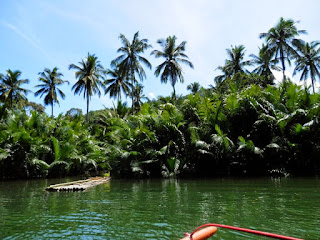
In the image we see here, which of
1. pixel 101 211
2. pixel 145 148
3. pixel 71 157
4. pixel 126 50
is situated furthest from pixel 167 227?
pixel 126 50

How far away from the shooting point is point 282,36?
29.0 metres

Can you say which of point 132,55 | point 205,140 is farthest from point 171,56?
point 205,140

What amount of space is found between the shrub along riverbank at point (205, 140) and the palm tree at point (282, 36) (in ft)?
48.4

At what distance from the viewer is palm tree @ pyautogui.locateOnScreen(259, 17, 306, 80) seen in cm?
2878

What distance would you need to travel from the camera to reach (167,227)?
4.71 meters

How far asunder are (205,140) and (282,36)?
65.1 ft

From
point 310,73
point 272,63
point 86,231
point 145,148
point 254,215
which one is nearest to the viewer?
point 86,231

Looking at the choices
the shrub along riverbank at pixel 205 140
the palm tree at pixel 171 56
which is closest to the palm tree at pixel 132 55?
the palm tree at pixel 171 56

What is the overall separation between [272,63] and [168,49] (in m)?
14.2

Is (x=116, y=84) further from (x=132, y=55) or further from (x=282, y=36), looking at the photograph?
(x=282, y=36)

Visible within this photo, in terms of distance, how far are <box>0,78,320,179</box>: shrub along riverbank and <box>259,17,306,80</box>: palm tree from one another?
48.4ft

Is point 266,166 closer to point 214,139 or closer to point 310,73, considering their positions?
point 214,139

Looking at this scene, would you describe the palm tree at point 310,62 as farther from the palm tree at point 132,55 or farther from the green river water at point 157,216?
the green river water at point 157,216

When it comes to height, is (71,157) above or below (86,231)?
above
